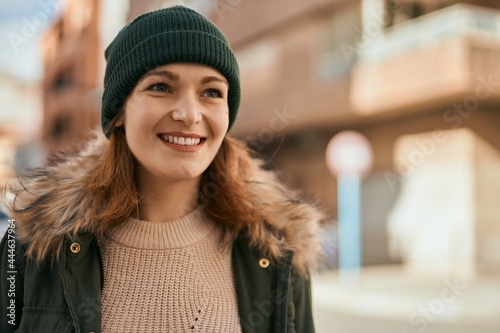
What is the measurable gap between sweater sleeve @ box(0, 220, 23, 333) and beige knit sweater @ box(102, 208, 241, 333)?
0.26 metres

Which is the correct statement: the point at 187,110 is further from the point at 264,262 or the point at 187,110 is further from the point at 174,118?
the point at 264,262

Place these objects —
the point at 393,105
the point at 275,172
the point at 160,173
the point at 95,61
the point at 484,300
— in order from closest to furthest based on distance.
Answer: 1. the point at 160,173
2. the point at 275,172
3. the point at 484,300
4. the point at 393,105
5. the point at 95,61

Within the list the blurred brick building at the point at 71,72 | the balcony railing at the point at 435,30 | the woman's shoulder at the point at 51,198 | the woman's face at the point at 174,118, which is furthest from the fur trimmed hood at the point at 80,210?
the blurred brick building at the point at 71,72

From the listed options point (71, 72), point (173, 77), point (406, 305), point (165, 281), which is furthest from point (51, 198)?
point (71, 72)

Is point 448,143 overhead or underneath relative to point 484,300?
overhead

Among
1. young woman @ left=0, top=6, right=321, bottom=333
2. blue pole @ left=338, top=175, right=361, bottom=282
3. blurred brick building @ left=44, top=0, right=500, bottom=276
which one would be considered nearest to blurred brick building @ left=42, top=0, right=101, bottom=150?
blurred brick building @ left=44, top=0, right=500, bottom=276

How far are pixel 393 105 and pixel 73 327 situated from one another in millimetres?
13103

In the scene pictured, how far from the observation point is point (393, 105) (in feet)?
46.5

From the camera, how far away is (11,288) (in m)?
1.88

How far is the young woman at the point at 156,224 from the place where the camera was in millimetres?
1890

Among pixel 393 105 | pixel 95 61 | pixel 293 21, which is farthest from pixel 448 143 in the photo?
pixel 95 61

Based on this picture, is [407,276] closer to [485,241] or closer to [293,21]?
[485,241]

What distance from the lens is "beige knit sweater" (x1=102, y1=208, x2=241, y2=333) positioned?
6.34ft

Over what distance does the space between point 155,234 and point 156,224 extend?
34 millimetres
